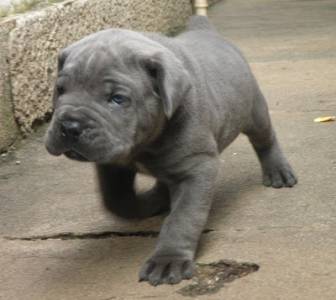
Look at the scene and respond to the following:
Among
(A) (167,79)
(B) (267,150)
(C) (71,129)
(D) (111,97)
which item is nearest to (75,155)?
(C) (71,129)

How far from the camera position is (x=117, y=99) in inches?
144

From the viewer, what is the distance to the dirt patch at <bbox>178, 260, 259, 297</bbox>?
11.8 feet

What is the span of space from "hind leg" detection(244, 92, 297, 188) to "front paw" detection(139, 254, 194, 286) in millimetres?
1313

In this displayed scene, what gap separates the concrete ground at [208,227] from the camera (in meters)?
3.66

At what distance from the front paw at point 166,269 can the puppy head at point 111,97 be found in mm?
471

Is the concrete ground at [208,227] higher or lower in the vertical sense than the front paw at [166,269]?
lower

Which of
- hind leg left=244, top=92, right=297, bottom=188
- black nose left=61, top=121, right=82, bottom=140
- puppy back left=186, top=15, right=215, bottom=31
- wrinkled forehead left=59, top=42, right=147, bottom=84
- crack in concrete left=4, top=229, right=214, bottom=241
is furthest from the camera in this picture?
puppy back left=186, top=15, right=215, bottom=31

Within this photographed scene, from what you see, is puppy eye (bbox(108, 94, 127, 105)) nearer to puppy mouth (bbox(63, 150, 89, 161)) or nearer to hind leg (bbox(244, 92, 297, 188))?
puppy mouth (bbox(63, 150, 89, 161))

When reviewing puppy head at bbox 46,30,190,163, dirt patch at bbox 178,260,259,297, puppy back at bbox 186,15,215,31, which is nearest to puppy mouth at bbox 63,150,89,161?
puppy head at bbox 46,30,190,163

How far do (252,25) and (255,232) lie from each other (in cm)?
845

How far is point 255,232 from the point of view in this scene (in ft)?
13.8

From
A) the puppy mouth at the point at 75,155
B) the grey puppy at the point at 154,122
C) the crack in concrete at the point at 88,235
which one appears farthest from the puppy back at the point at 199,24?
the puppy mouth at the point at 75,155

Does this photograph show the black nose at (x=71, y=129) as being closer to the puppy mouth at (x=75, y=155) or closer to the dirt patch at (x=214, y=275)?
the puppy mouth at (x=75, y=155)

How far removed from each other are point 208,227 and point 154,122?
0.77 m
